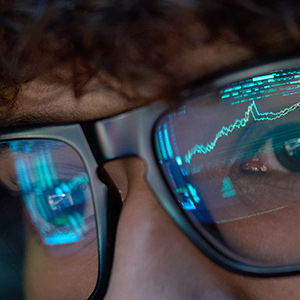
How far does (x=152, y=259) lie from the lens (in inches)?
31.1

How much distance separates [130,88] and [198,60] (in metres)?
0.13

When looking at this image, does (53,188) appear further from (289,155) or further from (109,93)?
(289,155)

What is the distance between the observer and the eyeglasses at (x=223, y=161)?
75cm

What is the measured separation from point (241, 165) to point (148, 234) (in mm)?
208

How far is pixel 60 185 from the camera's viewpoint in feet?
3.09

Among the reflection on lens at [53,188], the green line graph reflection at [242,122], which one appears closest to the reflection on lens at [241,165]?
the green line graph reflection at [242,122]

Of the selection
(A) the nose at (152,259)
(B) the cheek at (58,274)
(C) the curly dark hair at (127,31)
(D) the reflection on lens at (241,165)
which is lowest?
(B) the cheek at (58,274)

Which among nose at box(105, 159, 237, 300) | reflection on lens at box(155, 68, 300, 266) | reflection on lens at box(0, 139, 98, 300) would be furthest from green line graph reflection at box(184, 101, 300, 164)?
reflection on lens at box(0, 139, 98, 300)

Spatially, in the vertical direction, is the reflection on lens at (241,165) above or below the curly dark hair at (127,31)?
below

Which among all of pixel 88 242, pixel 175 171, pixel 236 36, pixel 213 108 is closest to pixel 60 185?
pixel 88 242

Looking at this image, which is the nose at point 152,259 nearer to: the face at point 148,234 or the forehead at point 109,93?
the face at point 148,234

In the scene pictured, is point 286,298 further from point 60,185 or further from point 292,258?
point 60,185

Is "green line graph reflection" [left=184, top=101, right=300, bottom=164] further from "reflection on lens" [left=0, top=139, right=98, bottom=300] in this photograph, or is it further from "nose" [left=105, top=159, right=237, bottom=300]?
"reflection on lens" [left=0, top=139, right=98, bottom=300]

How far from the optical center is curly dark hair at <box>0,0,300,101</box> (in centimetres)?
69
